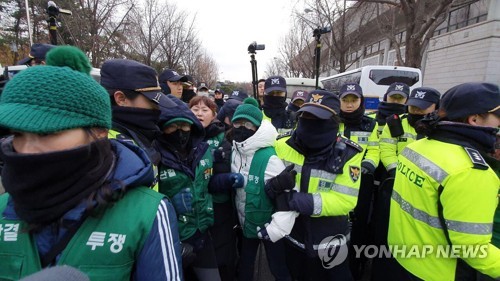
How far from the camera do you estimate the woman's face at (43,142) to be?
86 centimetres

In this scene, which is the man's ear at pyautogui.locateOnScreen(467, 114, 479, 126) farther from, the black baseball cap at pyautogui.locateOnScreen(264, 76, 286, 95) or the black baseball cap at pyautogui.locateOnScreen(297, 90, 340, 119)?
the black baseball cap at pyautogui.locateOnScreen(264, 76, 286, 95)

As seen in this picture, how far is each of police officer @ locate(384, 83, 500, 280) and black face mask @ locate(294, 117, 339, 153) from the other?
57 cm

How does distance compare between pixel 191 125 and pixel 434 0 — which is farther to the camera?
pixel 434 0

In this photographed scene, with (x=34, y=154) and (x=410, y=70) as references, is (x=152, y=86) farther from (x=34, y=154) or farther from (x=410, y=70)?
(x=410, y=70)

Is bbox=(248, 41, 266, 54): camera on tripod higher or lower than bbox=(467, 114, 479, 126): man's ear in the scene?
higher

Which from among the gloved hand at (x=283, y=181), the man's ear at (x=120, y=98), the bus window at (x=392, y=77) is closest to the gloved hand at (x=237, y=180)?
the gloved hand at (x=283, y=181)

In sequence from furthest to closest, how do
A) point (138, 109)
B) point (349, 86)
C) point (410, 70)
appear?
point (410, 70) < point (349, 86) < point (138, 109)

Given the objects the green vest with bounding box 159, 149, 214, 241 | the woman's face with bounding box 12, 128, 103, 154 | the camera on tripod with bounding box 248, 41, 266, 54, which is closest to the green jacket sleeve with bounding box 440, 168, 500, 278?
the green vest with bounding box 159, 149, 214, 241

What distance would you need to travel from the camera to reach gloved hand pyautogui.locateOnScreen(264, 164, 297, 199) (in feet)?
6.77

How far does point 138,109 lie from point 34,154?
98 centimetres

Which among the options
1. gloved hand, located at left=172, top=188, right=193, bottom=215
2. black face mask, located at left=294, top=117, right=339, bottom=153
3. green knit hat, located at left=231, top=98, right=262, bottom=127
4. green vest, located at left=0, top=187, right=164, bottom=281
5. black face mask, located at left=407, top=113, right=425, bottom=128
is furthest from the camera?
black face mask, located at left=407, top=113, right=425, bottom=128

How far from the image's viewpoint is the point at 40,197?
884mm

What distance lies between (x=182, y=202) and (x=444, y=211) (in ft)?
5.35

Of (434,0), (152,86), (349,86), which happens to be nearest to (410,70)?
(434,0)
